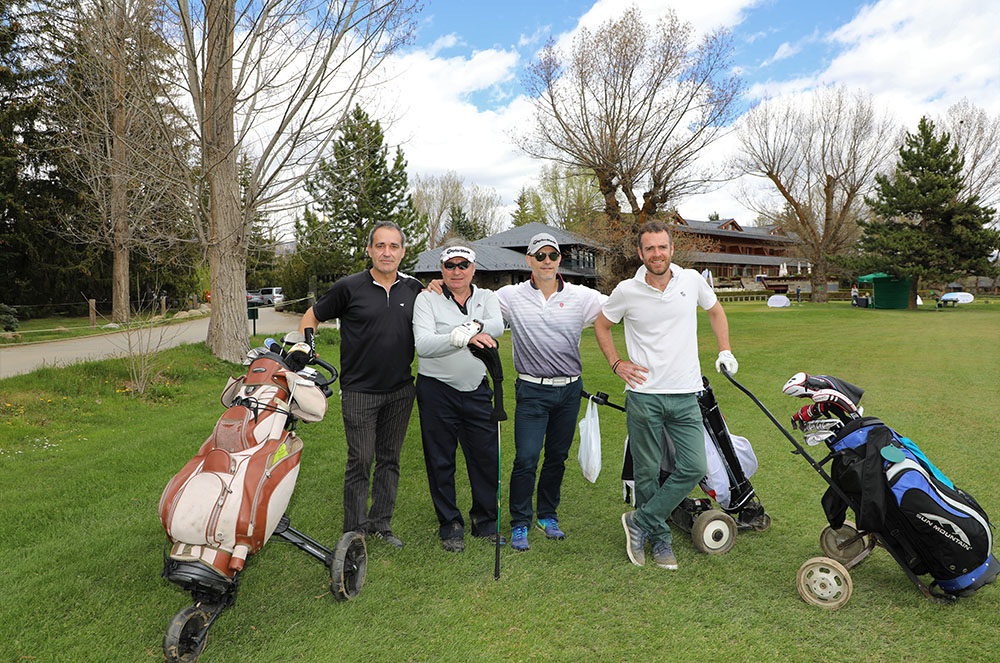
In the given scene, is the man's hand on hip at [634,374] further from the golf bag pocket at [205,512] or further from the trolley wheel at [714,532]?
the golf bag pocket at [205,512]

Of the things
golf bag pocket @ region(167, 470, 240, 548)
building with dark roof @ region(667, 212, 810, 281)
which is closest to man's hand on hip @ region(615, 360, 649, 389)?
golf bag pocket @ region(167, 470, 240, 548)

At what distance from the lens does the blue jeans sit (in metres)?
3.63

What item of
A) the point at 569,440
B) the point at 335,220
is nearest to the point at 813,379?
the point at 569,440

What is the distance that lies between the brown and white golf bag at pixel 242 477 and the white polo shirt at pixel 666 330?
180cm

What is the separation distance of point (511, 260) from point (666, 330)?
1370 inches

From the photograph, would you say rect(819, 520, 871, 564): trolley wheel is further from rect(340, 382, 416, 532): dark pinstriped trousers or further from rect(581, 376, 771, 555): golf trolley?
rect(340, 382, 416, 532): dark pinstriped trousers

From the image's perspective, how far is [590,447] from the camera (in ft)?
12.1

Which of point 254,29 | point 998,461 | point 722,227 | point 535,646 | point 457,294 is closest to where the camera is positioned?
point 535,646

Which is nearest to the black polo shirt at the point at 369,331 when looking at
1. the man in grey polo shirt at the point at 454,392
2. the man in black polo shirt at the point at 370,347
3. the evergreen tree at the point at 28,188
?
the man in black polo shirt at the point at 370,347

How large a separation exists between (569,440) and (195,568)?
2.21 metres

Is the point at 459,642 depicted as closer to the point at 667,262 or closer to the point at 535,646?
the point at 535,646

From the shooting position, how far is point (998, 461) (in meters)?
5.18

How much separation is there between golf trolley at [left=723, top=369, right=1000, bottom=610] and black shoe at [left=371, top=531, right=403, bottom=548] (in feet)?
7.47

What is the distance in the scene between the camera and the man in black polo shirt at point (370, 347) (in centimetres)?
344
